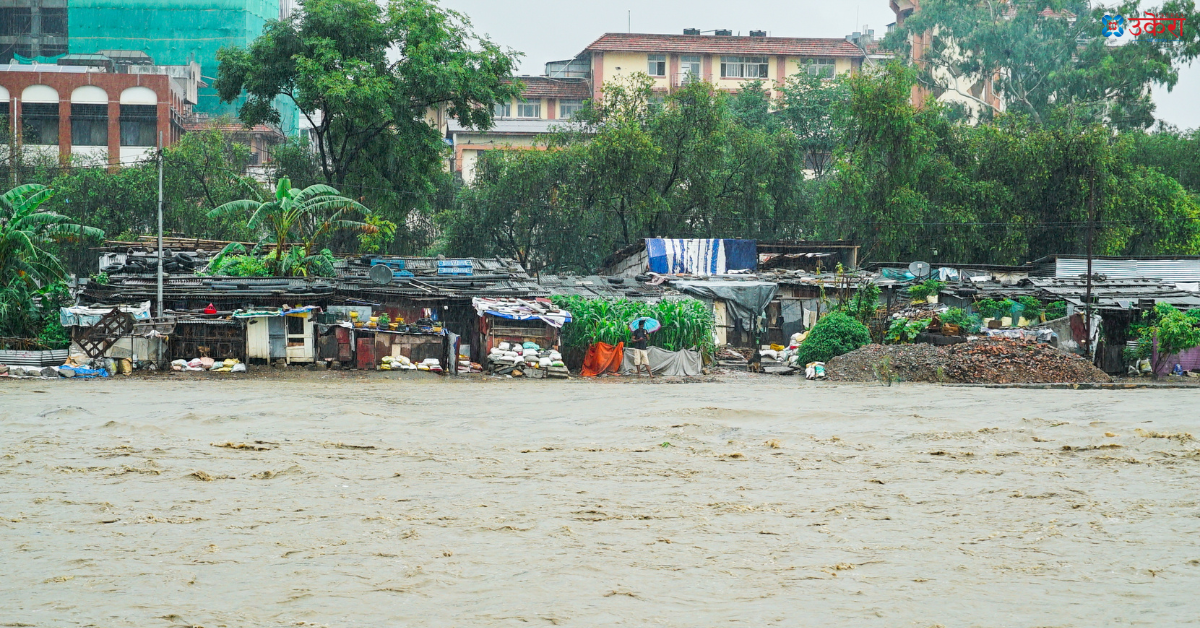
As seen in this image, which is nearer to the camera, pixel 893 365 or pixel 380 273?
pixel 893 365

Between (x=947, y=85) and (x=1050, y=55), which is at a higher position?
(x=1050, y=55)

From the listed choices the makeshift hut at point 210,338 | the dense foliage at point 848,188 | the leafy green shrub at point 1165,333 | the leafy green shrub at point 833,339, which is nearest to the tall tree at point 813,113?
the dense foliage at point 848,188

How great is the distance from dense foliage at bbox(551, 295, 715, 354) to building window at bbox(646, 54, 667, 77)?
113 feet

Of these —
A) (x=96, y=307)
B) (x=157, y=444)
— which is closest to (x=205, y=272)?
(x=96, y=307)

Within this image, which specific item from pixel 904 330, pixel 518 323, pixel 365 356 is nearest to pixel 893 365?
pixel 904 330

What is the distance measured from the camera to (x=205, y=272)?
27734 millimetres

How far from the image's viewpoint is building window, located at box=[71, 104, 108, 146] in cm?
5297

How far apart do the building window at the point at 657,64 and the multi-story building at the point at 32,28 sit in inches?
1423

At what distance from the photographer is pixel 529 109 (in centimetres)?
6153

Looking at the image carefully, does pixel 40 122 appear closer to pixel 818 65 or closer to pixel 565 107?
pixel 565 107

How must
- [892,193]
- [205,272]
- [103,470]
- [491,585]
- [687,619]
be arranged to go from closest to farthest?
1. [687,619]
2. [491,585]
3. [103,470]
4. [205,272]
5. [892,193]

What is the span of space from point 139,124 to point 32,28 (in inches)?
801

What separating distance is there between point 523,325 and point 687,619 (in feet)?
60.2

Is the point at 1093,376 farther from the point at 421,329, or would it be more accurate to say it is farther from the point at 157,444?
the point at 157,444
